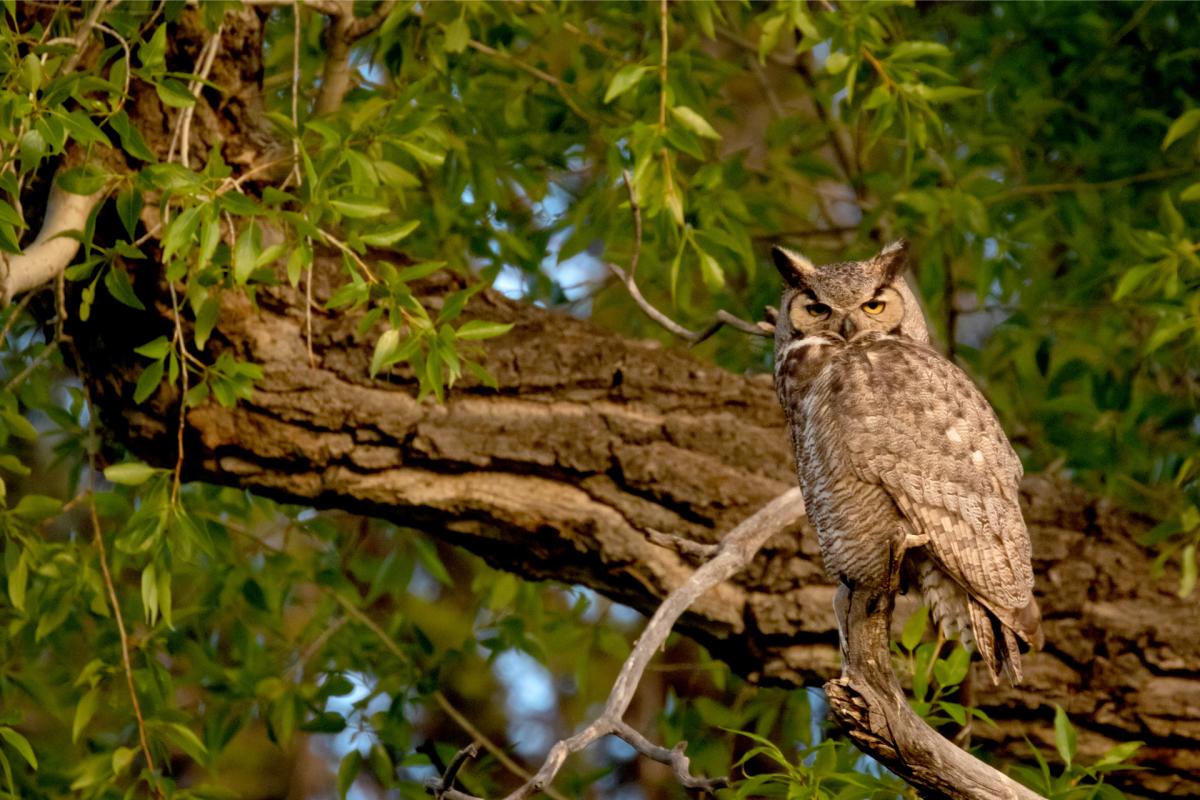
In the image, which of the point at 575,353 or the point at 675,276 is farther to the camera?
the point at 575,353

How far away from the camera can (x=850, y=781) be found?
2.32 m

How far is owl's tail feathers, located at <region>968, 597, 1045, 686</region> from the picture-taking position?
8.16 feet

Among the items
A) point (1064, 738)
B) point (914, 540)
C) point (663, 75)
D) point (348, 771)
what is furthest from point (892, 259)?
point (348, 771)

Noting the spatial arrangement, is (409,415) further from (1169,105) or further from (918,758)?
(1169,105)

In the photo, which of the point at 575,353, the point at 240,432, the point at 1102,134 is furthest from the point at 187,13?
the point at 1102,134

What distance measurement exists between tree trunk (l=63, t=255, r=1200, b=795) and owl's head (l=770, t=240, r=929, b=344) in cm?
42

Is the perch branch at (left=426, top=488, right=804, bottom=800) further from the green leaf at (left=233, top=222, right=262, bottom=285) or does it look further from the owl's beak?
the green leaf at (left=233, top=222, right=262, bottom=285)

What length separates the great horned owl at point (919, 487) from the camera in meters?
2.49

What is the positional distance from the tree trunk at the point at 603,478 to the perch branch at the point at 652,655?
1.24 feet

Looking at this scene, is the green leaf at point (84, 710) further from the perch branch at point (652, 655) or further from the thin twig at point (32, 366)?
the perch branch at point (652, 655)

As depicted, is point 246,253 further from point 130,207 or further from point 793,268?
point 793,268

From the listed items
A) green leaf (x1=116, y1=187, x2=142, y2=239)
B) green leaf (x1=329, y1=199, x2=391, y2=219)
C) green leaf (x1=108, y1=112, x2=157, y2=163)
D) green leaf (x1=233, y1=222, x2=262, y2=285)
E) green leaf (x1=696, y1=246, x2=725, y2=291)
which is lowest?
green leaf (x1=696, y1=246, x2=725, y2=291)

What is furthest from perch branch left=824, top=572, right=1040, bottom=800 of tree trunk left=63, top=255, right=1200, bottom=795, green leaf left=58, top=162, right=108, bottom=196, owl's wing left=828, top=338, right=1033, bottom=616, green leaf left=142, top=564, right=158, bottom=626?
green leaf left=58, top=162, right=108, bottom=196

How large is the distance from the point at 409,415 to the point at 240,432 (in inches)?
14.4
